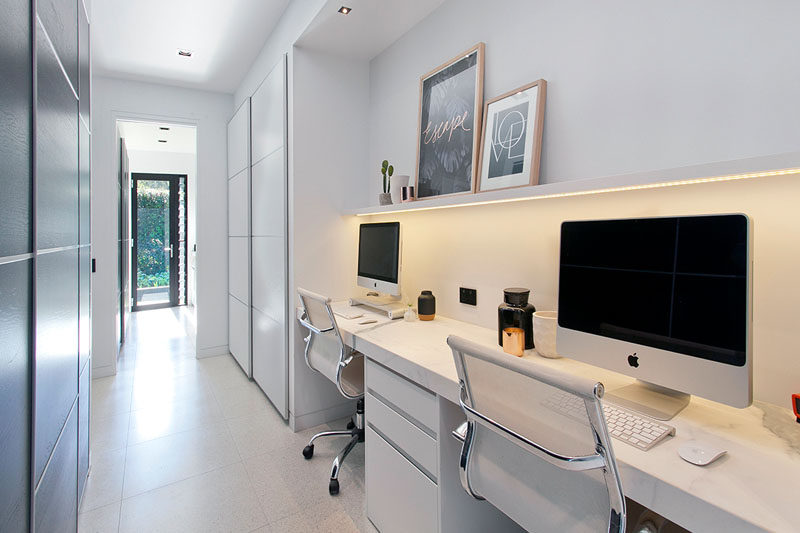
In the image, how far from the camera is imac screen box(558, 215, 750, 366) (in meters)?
1.01

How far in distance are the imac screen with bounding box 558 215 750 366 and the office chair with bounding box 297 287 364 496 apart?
3.76 ft

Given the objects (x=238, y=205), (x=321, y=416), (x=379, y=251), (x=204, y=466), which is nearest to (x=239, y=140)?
(x=238, y=205)

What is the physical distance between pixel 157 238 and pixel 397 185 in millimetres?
6218

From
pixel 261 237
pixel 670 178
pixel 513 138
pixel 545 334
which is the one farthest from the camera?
pixel 261 237

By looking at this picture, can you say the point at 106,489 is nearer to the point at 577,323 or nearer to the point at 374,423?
the point at 374,423

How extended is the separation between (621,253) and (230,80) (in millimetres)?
4041

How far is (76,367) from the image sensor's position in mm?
1705

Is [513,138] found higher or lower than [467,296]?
higher

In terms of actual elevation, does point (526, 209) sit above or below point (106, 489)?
above

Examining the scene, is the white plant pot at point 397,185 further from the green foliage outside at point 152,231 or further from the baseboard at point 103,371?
the green foliage outside at point 152,231

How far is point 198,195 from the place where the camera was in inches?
167

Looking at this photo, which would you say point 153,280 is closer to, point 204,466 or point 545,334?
point 204,466

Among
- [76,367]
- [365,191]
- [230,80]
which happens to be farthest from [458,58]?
[230,80]

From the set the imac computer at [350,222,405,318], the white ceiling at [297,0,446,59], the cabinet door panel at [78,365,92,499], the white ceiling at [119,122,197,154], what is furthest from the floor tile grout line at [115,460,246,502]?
the white ceiling at [119,122,197,154]
